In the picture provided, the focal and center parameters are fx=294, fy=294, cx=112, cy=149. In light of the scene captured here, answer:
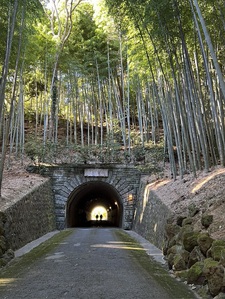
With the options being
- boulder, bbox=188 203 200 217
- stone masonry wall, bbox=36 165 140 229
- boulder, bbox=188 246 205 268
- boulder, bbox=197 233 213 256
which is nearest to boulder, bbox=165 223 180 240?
boulder, bbox=188 203 200 217

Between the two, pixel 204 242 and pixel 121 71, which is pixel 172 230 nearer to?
pixel 204 242

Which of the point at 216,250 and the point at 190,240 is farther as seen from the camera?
the point at 190,240

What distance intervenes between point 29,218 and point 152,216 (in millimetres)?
3009

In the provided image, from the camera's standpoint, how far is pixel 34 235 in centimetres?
707

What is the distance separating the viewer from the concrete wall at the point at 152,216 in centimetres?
592

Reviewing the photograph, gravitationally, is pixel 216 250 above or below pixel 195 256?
above

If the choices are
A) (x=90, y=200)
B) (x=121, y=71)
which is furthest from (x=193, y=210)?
(x=90, y=200)

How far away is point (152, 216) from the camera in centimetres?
745

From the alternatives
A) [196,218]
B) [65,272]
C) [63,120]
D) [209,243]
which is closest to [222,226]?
[209,243]

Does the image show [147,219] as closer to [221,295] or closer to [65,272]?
[65,272]

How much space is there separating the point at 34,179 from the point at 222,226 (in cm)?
717

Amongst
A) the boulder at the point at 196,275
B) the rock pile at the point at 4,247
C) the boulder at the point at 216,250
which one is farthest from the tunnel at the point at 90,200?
the boulder at the point at 216,250

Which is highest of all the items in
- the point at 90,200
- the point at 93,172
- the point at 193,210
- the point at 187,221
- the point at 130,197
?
the point at 93,172

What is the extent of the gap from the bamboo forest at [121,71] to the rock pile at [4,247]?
1.28 metres
